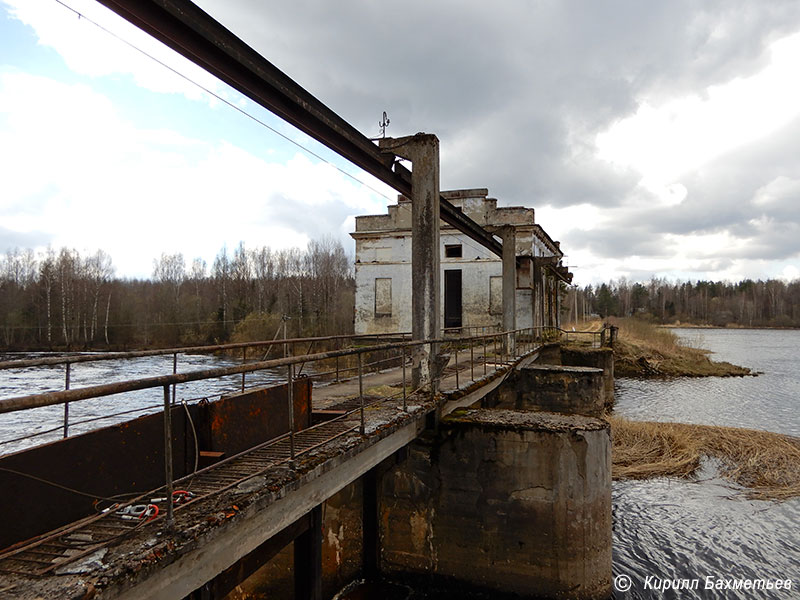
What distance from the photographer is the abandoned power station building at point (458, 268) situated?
74.2 ft

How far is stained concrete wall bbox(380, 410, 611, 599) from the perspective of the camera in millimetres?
6371

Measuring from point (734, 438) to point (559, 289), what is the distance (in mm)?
18059

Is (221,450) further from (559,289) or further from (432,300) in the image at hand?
(559,289)

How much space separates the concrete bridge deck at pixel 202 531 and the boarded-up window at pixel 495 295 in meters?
18.0

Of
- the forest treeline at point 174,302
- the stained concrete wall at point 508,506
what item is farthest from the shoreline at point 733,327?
the stained concrete wall at point 508,506

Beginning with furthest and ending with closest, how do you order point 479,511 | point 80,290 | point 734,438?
1. point 80,290
2. point 734,438
3. point 479,511

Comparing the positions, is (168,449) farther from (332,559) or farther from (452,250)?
(452,250)

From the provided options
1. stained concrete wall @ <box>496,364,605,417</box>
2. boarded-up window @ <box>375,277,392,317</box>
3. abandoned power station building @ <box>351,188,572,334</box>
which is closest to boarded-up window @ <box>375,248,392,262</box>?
abandoned power station building @ <box>351,188,572,334</box>

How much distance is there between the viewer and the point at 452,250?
23.9m

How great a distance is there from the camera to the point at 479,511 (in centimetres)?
673

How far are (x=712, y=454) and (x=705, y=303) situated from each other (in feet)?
348

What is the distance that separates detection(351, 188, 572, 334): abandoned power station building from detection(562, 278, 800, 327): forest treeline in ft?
230

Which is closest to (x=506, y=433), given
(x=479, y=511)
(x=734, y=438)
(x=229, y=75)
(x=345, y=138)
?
(x=479, y=511)

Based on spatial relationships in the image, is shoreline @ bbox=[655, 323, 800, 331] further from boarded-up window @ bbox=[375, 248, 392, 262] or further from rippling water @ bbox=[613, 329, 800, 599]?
rippling water @ bbox=[613, 329, 800, 599]
